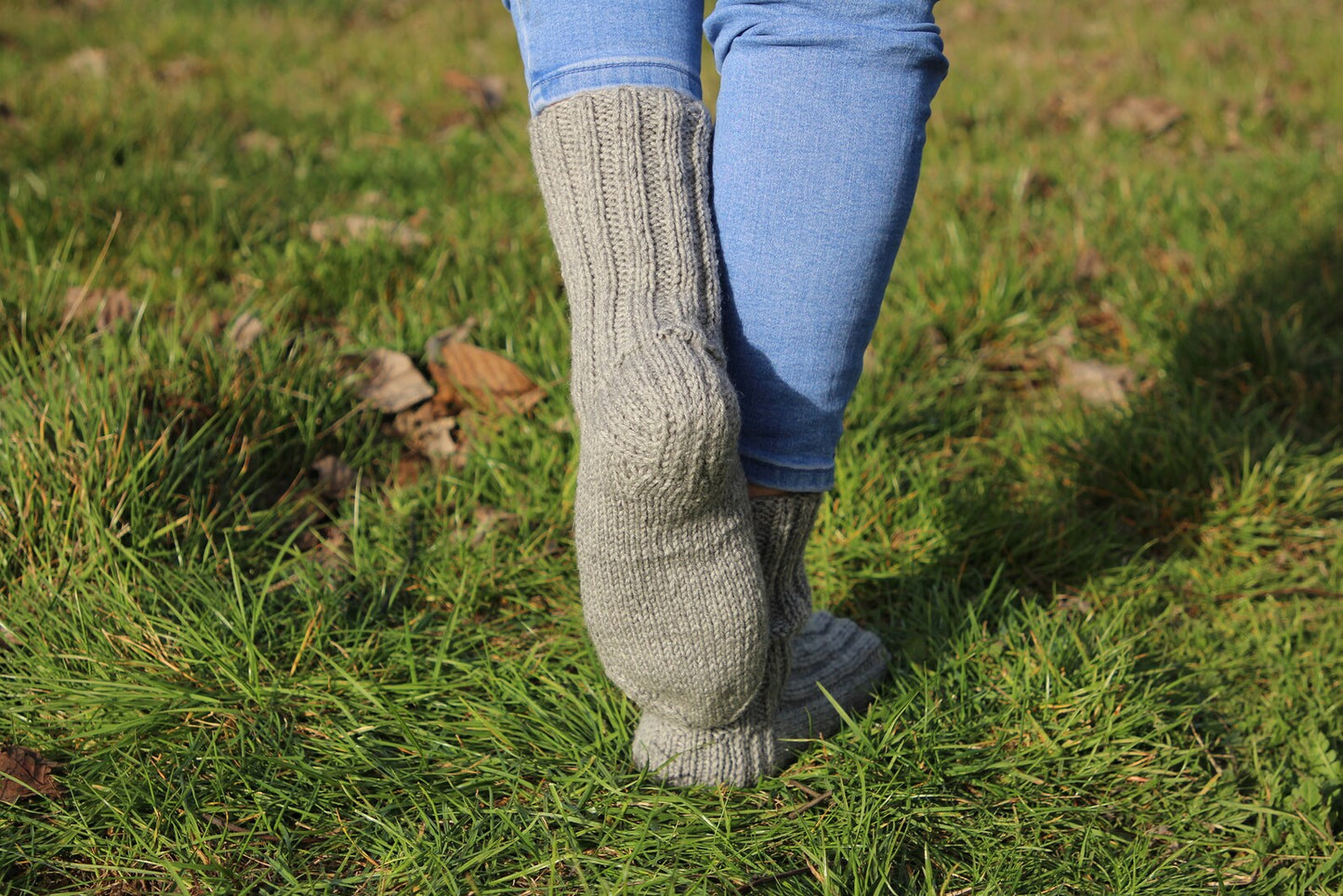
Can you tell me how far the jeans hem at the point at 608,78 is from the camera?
3.73ft

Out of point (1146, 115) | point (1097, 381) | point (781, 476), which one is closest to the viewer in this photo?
point (781, 476)

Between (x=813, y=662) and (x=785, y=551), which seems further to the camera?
(x=813, y=662)

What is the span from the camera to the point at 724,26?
1.13m

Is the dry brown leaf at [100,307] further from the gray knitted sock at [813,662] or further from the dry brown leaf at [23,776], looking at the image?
the gray knitted sock at [813,662]

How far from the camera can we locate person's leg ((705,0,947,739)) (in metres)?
1.06

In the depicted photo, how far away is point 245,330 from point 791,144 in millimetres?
1313

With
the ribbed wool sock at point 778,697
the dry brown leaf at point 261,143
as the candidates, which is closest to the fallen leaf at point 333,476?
the ribbed wool sock at point 778,697

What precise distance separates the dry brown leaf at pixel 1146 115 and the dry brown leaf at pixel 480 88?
2.04 metres

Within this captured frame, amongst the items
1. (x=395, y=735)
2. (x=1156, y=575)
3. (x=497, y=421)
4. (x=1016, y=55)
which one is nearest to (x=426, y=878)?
(x=395, y=735)

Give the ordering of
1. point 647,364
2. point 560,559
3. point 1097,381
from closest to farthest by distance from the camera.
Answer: point 647,364
point 560,559
point 1097,381

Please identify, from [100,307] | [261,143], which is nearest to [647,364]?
[100,307]

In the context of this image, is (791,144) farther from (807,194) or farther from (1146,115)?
(1146,115)

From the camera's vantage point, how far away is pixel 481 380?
6.74ft

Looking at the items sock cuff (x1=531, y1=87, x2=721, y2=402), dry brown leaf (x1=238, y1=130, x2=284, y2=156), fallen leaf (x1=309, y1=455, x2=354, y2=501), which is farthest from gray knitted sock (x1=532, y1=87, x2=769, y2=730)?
dry brown leaf (x1=238, y1=130, x2=284, y2=156)
